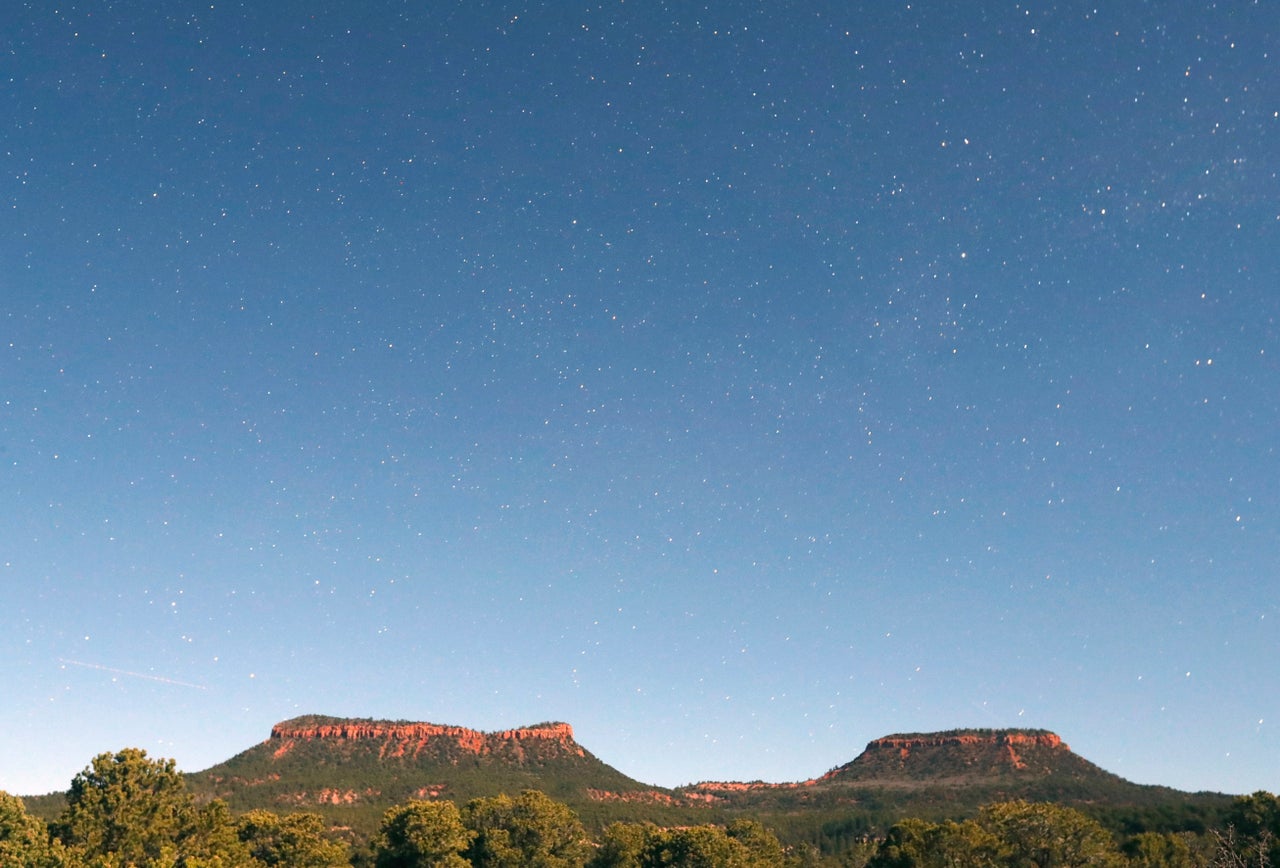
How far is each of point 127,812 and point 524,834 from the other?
40261mm

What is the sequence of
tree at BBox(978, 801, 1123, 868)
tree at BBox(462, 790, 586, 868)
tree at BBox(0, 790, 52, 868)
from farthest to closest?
tree at BBox(462, 790, 586, 868), tree at BBox(978, 801, 1123, 868), tree at BBox(0, 790, 52, 868)

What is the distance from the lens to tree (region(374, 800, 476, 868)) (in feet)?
295

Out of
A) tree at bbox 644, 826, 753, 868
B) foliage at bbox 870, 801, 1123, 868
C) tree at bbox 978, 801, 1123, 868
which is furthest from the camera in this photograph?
tree at bbox 644, 826, 753, 868

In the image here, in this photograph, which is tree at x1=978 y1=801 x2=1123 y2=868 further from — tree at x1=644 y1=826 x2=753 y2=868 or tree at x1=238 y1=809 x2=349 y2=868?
tree at x1=238 y1=809 x2=349 y2=868

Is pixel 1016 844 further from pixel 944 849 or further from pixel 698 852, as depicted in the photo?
pixel 698 852

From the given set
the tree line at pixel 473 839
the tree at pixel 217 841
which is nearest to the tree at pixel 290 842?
the tree line at pixel 473 839

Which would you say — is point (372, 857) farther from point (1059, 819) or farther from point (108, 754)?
point (1059, 819)

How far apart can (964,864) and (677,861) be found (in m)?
30.0

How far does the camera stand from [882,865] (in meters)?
101

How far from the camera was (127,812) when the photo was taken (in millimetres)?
76375

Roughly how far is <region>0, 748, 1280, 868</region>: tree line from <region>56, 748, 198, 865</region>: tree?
92 mm

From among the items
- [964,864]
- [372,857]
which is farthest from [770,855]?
[372,857]

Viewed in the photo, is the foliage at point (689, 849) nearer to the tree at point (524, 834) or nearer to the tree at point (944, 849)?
the tree at point (524, 834)

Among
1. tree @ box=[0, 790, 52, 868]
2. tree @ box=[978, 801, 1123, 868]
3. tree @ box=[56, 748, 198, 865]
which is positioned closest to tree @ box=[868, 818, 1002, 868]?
tree @ box=[978, 801, 1123, 868]
